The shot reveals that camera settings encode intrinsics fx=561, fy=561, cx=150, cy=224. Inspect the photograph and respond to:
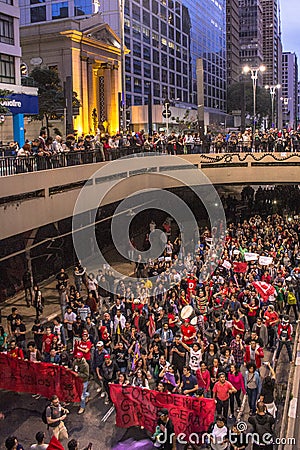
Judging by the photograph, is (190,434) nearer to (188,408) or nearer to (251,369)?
(188,408)

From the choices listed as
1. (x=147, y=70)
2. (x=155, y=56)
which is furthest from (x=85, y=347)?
(x=155, y=56)

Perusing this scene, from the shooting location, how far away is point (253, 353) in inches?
466

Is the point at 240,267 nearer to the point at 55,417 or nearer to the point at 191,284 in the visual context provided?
the point at 191,284

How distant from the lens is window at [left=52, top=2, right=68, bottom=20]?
57312 millimetres

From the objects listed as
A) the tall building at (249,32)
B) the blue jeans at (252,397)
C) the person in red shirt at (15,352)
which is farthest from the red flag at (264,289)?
the tall building at (249,32)

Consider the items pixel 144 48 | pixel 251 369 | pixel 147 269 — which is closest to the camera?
pixel 251 369

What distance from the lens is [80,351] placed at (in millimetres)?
12312

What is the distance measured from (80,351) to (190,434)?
335 centimetres

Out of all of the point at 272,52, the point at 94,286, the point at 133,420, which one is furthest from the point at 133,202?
the point at 272,52

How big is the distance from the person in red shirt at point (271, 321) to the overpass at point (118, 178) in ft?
28.0

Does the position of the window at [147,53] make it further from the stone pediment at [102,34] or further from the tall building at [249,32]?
the tall building at [249,32]

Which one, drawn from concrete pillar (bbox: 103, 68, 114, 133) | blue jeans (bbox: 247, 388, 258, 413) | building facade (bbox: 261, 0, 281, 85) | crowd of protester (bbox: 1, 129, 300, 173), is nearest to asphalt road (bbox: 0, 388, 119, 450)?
blue jeans (bbox: 247, 388, 258, 413)

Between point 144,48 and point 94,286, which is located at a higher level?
point 144,48

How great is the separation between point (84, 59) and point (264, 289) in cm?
3591
